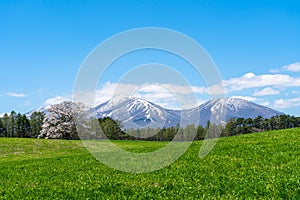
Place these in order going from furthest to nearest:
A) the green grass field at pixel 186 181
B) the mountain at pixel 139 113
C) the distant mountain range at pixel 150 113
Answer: the mountain at pixel 139 113
the distant mountain range at pixel 150 113
the green grass field at pixel 186 181

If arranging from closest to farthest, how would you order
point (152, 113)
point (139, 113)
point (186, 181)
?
point (186, 181), point (139, 113), point (152, 113)

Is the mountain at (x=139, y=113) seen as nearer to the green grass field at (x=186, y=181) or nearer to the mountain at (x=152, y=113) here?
the mountain at (x=152, y=113)

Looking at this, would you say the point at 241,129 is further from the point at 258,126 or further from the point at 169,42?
the point at 169,42

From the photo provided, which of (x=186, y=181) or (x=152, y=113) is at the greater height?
(x=152, y=113)

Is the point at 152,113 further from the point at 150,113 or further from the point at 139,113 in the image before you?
the point at 139,113

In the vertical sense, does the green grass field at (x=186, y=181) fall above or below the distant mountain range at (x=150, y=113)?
below

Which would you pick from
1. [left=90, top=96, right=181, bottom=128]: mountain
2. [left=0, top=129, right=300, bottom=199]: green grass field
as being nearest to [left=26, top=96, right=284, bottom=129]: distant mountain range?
[left=90, top=96, right=181, bottom=128]: mountain

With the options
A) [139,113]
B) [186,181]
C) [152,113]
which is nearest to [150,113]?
[152,113]

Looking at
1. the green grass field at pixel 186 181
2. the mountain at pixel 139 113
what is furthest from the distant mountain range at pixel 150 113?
the green grass field at pixel 186 181

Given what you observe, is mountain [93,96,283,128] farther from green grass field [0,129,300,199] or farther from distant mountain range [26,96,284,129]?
green grass field [0,129,300,199]

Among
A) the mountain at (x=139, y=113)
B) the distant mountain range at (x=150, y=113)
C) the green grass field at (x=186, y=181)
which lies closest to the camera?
the green grass field at (x=186, y=181)

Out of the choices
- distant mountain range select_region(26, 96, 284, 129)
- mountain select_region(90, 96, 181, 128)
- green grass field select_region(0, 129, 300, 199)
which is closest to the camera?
green grass field select_region(0, 129, 300, 199)

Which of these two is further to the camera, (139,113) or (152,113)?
(152,113)

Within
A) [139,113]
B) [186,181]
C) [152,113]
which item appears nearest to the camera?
[186,181]
